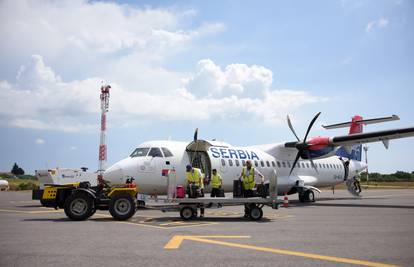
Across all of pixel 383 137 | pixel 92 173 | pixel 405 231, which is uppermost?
pixel 383 137

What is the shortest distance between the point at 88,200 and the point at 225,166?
932 cm

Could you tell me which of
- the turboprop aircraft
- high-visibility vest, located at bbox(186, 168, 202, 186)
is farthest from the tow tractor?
the turboprop aircraft

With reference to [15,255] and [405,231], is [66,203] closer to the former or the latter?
[15,255]

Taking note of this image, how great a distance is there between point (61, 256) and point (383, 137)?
20217 mm

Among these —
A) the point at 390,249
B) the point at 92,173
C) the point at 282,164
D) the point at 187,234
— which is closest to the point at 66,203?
the point at 187,234

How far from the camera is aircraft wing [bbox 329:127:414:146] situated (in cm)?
2058

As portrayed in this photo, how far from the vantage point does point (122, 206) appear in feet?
40.7

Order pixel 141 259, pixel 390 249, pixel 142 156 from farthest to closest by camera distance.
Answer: pixel 142 156 → pixel 390 249 → pixel 141 259

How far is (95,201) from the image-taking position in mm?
12438

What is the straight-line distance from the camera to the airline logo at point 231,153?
1988 cm

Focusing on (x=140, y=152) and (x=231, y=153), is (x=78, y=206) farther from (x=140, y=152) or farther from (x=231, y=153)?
(x=231, y=153)

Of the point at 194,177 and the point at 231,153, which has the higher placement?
the point at 231,153

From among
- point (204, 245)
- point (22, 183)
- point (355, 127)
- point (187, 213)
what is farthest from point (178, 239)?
point (22, 183)

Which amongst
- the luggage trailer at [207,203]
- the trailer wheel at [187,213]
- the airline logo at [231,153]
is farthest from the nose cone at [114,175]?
the airline logo at [231,153]
